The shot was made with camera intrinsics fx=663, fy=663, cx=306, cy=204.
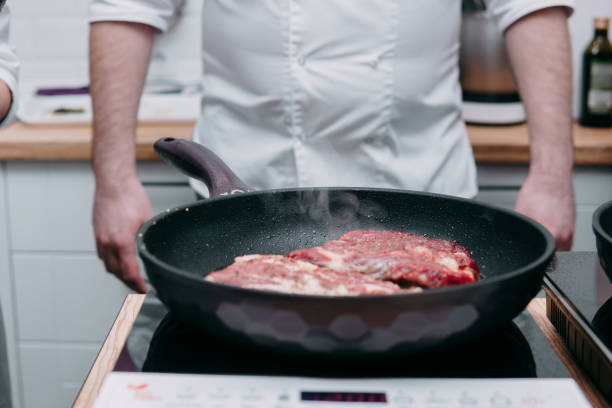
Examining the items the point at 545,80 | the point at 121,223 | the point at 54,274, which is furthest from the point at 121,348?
the point at 54,274

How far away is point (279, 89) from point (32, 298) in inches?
38.4

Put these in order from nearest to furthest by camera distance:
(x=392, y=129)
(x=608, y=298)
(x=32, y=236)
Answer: (x=608, y=298)
(x=392, y=129)
(x=32, y=236)

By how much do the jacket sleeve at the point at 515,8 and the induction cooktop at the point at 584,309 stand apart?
2.01ft

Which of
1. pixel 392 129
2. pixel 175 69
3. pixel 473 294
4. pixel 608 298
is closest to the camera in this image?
pixel 473 294

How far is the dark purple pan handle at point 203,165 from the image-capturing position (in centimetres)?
85

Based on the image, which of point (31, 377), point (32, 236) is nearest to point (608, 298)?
point (32, 236)

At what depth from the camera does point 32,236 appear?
1.75 metres

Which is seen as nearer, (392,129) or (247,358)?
(247,358)

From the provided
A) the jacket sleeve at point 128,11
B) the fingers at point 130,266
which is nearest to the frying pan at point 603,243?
the fingers at point 130,266

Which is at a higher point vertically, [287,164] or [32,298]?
[287,164]

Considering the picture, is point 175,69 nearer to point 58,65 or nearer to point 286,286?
point 58,65

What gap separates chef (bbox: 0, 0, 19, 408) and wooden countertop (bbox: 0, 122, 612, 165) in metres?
0.44

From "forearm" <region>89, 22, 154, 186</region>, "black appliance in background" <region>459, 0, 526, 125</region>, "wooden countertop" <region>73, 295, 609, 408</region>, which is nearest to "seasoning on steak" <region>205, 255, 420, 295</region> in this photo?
"wooden countertop" <region>73, 295, 609, 408</region>

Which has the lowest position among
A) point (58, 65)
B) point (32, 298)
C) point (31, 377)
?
point (31, 377)
